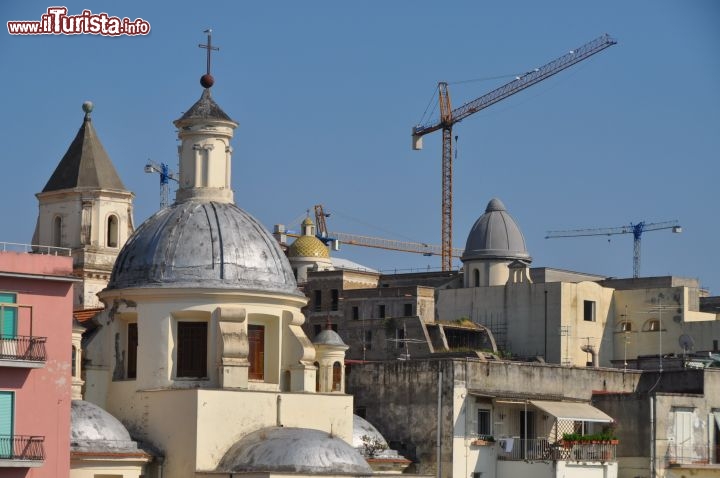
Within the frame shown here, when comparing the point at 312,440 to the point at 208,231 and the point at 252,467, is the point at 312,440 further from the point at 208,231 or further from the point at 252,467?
the point at 208,231

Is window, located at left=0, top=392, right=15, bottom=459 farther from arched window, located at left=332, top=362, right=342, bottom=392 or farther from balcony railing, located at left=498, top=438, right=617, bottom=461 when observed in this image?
balcony railing, located at left=498, top=438, right=617, bottom=461

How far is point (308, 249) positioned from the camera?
437ft

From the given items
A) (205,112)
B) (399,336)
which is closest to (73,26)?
(205,112)

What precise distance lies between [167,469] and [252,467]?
3.12 metres

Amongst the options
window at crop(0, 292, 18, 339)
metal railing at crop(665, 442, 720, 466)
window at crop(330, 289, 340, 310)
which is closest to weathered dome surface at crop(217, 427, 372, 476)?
window at crop(0, 292, 18, 339)

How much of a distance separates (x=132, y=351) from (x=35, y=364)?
903 centimetres

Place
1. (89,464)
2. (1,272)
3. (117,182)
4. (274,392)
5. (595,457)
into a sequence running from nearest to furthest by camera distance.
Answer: (1,272) < (89,464) < (274,392) < (595,457) < (117,182)

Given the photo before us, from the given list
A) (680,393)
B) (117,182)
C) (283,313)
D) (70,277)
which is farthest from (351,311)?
(70,277)

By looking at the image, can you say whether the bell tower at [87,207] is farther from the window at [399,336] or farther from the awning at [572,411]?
the window at [399,336]

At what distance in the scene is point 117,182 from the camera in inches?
3211

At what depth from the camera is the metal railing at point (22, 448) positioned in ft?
164

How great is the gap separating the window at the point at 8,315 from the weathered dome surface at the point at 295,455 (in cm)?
830

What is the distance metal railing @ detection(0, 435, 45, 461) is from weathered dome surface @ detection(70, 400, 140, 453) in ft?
12.1

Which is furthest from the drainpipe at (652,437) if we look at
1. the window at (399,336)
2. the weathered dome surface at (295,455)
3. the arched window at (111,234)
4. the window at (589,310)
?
the window at (589,310)
